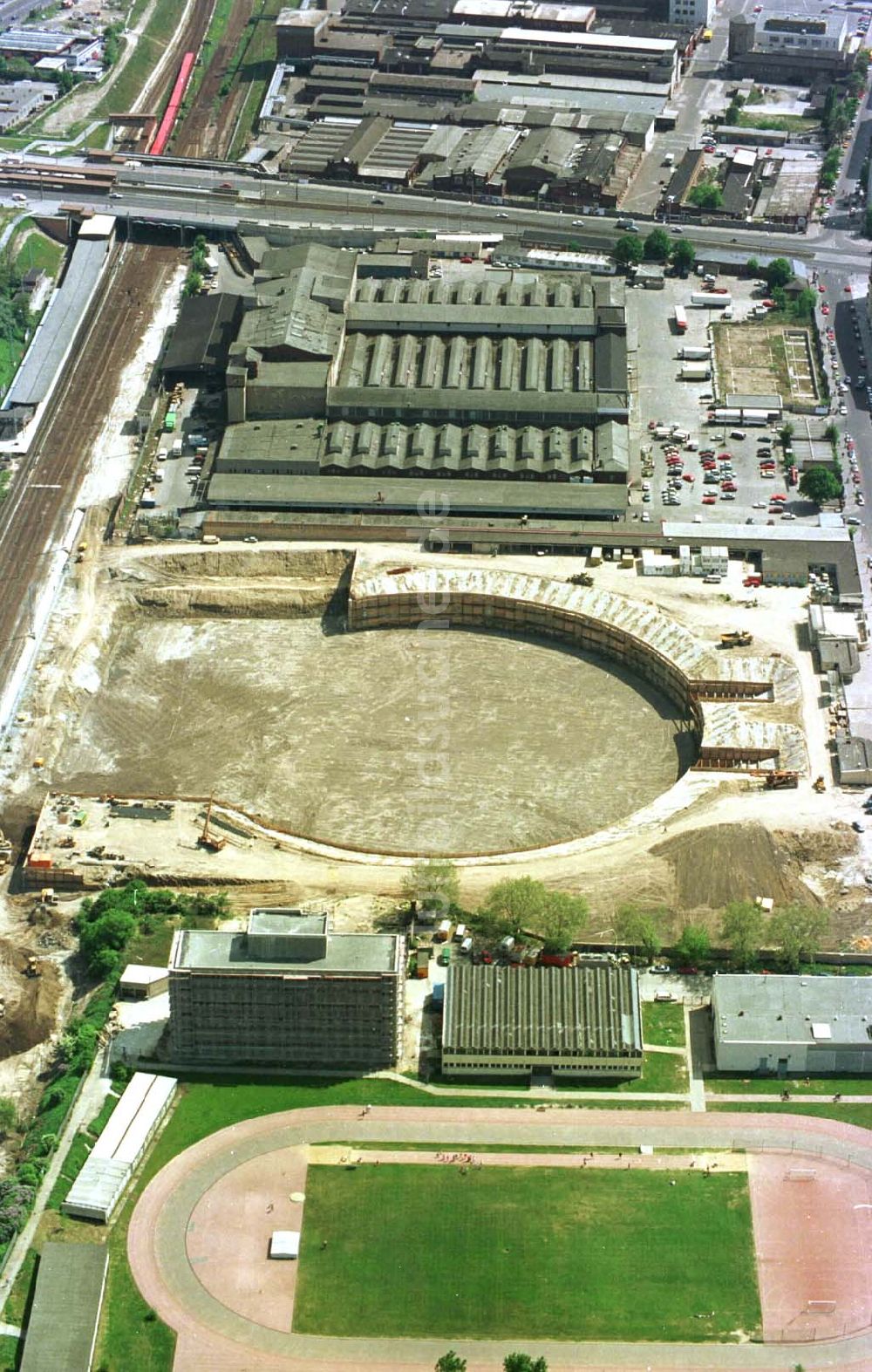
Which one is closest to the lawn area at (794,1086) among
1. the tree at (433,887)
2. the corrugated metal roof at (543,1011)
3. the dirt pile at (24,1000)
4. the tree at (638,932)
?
the corrugated metal roof at (543,1011)

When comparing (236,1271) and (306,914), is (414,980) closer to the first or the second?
(306,914)

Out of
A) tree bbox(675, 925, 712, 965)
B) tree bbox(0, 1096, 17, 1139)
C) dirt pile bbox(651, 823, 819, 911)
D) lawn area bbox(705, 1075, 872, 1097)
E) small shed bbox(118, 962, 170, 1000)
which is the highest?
dirt pile bbox(651, 823, 819, 911)

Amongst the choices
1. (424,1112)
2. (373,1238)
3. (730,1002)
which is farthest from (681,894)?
(373,1238)

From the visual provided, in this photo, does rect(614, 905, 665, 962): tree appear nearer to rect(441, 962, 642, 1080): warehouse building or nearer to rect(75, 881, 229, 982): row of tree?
rect(441, 962, 642, 1080): warehouse building

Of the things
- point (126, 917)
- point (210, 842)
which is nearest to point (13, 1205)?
point (126, 917)

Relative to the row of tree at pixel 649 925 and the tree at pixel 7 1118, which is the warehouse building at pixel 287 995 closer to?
the tree at pixel 7 1118

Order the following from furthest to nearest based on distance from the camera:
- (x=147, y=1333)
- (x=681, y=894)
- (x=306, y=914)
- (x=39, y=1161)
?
(x=681, y=894) < (x=306, y=914) < (x=39, y=1161) < (x=147, y=1333)

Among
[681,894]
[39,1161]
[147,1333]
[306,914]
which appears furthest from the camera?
[681,894]

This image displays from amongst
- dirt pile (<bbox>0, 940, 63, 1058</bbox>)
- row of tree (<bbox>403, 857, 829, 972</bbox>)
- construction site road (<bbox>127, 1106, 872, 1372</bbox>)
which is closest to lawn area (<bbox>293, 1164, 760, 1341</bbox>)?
construction site road (<bbox>127, 1106, 872, 1372</bbox>)
